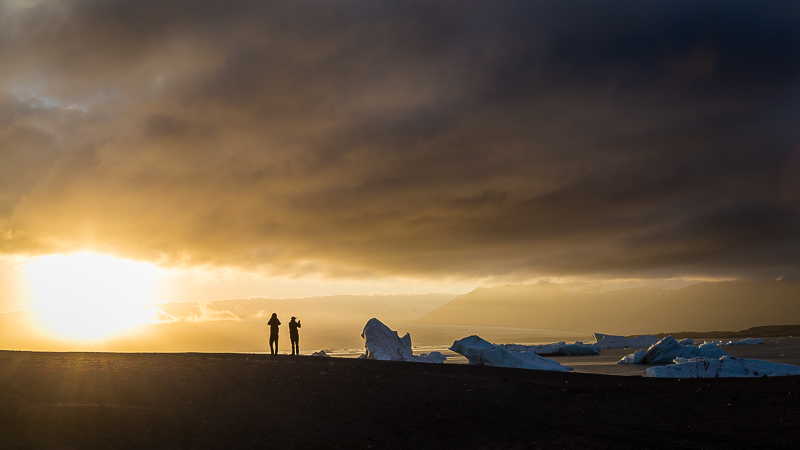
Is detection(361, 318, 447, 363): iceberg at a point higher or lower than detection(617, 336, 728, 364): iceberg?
higher

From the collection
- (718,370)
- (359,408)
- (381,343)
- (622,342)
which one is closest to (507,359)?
(381,343)

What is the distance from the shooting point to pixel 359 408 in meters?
12.8

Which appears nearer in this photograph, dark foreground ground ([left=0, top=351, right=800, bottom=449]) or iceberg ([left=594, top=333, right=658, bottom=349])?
dark foreground ground ([left=0, top=351, right=800, bottom=449])

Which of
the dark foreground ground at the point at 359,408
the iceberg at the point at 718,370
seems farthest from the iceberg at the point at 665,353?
the dark foreground ground at the point at 359,408

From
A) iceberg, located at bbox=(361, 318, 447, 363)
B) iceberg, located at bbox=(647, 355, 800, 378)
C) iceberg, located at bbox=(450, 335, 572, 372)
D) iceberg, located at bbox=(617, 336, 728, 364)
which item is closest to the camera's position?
iceberg, located at bbox=(647, 355, 800, 378)

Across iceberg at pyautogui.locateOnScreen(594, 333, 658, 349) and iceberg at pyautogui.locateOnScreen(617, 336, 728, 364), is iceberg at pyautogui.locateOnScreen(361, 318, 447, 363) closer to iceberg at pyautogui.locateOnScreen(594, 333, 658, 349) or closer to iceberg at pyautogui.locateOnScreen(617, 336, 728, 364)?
iceberg at pyautogui.locateOnScreen(617, 336, 728, 364)

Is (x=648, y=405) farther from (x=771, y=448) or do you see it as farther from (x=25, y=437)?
(x=25, y=437)

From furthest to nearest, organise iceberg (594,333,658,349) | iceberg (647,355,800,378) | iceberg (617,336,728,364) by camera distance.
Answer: iceberg (594,333,658,349) → iceberg (617,336,728,364) → iceberg (647,355,800,378)

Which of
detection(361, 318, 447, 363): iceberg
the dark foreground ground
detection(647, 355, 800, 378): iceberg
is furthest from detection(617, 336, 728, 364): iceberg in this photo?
the dark foreground ground

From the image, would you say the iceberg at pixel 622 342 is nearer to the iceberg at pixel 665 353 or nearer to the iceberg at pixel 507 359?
the iceberg at pixel 665 353

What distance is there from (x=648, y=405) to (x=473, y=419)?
14.9ft

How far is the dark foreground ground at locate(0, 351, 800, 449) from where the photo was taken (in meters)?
10.1

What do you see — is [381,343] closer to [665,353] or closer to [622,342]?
[665,353]

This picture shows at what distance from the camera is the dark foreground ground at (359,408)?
10055mm
